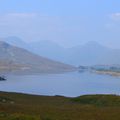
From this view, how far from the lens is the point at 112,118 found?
1155 inches

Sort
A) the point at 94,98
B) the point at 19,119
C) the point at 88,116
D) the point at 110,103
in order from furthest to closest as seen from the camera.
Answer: the point at 94,98
the point at 110,103
the point at 88,116
the point at 19,119

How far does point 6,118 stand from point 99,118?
24.5 ft

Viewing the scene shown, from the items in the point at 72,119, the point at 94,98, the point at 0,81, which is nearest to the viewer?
the point at 72,119

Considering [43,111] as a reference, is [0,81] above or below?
above

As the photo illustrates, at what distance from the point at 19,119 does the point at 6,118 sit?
1.03m

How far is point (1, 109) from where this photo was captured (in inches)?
1270

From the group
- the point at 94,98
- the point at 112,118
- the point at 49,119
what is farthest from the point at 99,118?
the point at 94,98

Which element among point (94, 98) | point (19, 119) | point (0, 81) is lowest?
point (19, 119)

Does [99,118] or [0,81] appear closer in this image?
[99,118]

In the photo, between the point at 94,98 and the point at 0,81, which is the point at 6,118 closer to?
the point at 94,98

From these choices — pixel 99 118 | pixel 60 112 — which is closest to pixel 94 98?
pixel 60 112

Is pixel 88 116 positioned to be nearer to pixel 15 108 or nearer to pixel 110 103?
pixel 15 108

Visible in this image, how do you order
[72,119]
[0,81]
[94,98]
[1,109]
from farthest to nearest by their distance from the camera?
[0,81], [94,98], [1,109], [72,119]

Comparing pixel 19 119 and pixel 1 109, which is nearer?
pixel 19 119
